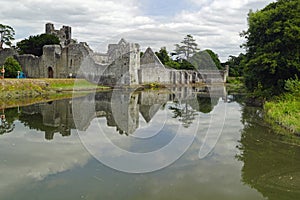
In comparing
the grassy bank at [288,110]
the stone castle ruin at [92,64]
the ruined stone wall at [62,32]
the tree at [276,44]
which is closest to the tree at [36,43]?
the ruined stone wall at [62,32]

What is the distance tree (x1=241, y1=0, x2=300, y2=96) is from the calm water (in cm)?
507

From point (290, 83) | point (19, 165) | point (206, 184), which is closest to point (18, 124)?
point (19, 165)

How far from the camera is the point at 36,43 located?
45.9 metres

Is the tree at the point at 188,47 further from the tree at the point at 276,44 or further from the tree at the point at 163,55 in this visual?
the tree at the point at 276,44

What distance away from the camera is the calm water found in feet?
20.9

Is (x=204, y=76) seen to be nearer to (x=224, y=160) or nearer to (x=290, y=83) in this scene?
(x=290, y=83)

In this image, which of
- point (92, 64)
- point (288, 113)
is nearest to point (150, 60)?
point (92, 64)

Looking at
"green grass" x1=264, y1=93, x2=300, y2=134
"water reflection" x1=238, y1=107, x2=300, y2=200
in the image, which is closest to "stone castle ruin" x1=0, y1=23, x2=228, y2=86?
"green grass" x1=264, y1=93, x2=300, y2=134

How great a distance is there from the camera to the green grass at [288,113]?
1200cm

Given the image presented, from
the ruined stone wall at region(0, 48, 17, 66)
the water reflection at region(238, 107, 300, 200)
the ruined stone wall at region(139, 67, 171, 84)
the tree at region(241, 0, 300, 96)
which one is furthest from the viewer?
the ruined stone wall at region(139, 67, 171, 84)

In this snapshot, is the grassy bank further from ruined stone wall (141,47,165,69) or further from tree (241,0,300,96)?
ruined stone wall (141,47,165,69)

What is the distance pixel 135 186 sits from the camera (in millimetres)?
6586

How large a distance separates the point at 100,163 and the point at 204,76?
56.8m

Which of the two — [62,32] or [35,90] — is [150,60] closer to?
[62,32]
